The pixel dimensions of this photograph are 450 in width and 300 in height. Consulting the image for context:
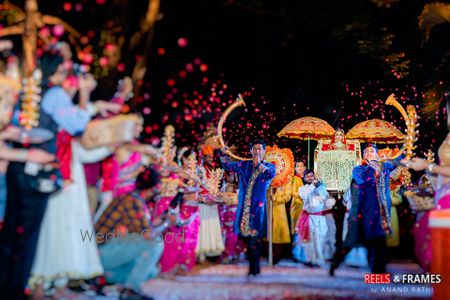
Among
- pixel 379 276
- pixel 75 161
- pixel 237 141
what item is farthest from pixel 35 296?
pixel 237 141

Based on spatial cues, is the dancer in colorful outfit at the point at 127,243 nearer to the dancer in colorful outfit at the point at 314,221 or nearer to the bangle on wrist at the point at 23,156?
the bangle on wrist at the point at 23,156

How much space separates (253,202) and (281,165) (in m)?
1.74

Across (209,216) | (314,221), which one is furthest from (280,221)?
(209,216)

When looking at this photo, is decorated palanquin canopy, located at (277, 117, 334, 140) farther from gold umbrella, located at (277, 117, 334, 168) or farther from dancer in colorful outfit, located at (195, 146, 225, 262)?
dancer in colorful outfit, located at (195, 146, 225, 262)

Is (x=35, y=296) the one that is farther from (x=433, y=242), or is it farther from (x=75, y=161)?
(x=433, y=242)

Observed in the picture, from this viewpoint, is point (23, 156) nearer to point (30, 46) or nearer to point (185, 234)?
point (30, 46)

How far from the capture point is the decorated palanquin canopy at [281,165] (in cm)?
869

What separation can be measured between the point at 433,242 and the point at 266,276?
2.29 metres

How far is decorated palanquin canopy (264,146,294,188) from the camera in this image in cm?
869

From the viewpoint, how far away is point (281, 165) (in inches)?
345

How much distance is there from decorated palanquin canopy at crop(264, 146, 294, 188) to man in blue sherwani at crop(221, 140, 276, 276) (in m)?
1.40

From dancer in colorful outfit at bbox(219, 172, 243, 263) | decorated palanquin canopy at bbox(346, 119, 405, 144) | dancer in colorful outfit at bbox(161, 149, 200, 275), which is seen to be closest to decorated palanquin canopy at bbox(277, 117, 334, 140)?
decorated palanquin canopy at bbox(346, 119, 405, 144)

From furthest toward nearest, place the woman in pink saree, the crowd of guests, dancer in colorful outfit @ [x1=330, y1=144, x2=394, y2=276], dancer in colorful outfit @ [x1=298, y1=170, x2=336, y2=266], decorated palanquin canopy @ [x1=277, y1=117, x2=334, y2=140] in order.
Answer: decorated palanquin canopy @ [x1=277, y1=117, x2=334, y2=140], dancer in colorful outfit @ [x1=298, y1=170, x2=336, y2=266], dancer in colorful outfit @ [x1=330, y1=144, x2=394, y2=276], the woman in pink saree, the crowd of guests

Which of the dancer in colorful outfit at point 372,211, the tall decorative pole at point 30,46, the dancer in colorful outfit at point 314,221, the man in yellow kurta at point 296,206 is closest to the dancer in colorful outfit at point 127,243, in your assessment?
the tall decorative pole at point 30,46
